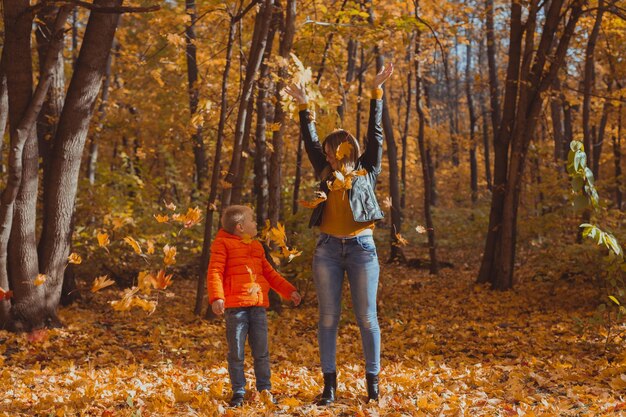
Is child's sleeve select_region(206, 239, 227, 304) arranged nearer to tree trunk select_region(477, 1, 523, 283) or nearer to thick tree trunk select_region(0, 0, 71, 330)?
thick tree trunk select_region(0, 0, 71, 330)

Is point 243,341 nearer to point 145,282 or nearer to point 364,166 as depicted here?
point 145,282

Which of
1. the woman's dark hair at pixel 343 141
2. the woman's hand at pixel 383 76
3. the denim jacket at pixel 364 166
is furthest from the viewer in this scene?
the woman's hand at pixel 383 76

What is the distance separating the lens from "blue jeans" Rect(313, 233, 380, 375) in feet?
13.2

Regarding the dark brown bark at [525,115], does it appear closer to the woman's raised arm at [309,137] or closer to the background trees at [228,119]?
the background trees at [228,119]

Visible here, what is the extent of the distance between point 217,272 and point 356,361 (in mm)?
2539

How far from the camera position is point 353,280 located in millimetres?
4043

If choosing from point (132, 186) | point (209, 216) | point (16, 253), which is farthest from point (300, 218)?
point (132, 186)

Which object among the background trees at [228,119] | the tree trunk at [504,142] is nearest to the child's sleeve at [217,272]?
the background trees at [228,119]

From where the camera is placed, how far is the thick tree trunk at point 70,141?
273 inches

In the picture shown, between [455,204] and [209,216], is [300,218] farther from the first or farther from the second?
[455,204]

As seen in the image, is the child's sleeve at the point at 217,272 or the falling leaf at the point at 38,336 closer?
the child's sleeve at the point at 217,272

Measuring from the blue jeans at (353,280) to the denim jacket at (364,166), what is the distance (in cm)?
16

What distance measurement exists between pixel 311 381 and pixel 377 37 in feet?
20.4

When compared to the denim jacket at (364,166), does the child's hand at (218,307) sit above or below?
below
